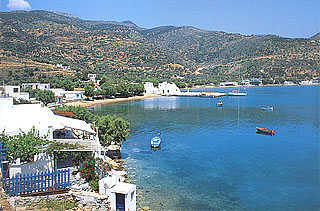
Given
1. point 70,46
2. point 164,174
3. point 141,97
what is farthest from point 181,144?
point 70,46

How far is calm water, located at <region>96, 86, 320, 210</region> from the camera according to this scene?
18.3 meters

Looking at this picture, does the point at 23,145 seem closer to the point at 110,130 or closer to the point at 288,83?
the point at 110,130

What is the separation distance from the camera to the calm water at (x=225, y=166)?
18.3 meters

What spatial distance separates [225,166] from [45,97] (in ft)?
145

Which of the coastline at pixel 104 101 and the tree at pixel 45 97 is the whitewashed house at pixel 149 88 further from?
the tree at pixel 45 97

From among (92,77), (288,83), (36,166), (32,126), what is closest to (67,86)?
(92,77)

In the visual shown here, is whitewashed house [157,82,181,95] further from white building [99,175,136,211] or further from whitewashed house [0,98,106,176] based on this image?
white building [99,175,136,211]

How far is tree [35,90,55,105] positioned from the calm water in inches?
875

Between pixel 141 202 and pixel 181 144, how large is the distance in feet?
52.9

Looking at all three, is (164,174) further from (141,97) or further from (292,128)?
(141,97)

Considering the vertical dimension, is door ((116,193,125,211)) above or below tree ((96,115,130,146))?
below

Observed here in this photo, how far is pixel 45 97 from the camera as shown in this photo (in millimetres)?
58500

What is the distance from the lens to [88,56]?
128 meters

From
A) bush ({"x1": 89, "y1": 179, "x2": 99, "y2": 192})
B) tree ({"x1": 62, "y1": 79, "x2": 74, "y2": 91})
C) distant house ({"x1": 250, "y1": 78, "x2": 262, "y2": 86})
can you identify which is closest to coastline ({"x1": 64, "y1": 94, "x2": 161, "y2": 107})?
tree ({"x1": 62, "y1": 79, "x2": 74, "y2": 91})
